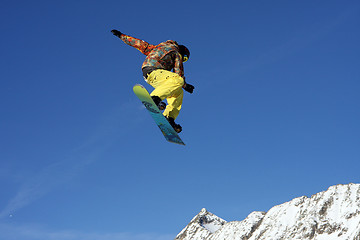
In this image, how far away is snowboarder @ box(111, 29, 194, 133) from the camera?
35.9 ft

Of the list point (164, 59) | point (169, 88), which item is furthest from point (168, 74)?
point (164, 59)

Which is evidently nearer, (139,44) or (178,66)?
(178,66)

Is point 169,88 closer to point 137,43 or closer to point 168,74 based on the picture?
point 168,74

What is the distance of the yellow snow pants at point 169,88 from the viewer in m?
10.9

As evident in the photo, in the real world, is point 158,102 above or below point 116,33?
below

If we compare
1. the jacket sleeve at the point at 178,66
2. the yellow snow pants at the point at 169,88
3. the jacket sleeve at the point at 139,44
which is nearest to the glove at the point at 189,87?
the yellow snow pants at the point at 169,88

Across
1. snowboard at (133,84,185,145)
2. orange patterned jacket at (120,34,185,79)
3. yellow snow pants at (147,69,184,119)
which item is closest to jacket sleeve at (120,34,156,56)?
orange patterned jacket at (120,34,185,79)

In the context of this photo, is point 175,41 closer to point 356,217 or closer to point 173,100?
point 173,100

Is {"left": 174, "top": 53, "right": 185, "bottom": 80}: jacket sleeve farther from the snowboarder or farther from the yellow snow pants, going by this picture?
the yellow snow pants

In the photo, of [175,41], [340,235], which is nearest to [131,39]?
[175,41]

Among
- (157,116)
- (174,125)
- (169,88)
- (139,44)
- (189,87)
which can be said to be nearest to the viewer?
(169,88)

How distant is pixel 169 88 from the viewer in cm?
1088

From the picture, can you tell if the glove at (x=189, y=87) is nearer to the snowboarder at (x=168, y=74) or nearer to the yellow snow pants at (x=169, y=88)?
the snowboarder at (x=168, y=74)

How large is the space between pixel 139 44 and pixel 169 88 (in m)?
1.85
